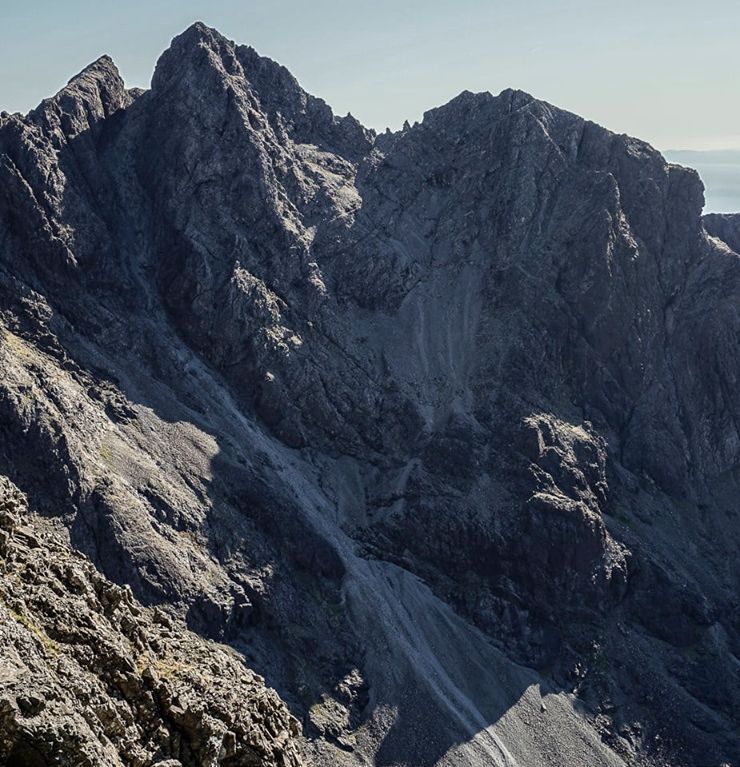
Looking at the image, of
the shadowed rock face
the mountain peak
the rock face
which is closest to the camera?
the rock face

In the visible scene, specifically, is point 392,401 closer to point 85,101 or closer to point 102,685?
point 85,101

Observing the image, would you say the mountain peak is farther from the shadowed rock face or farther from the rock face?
the rock face

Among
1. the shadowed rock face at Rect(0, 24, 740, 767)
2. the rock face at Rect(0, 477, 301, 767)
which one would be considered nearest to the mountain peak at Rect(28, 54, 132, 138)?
the shadowed rock face at Rect(0, 24, 740, 767)

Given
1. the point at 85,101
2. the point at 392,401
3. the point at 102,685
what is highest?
the point at 85,101

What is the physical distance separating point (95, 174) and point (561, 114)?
90568mm

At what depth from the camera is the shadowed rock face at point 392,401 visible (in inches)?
4732

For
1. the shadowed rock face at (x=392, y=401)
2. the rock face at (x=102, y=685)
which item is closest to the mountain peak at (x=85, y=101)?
the shadowed rock face at (x=392, y=401)

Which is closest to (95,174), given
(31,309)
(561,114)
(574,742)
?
(31,309)

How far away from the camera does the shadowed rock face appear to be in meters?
120

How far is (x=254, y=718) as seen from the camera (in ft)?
139

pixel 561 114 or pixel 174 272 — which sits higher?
pixel 561 114

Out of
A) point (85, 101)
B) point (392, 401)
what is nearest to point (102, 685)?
point (392, 401)

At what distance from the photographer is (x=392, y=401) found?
15588 cm

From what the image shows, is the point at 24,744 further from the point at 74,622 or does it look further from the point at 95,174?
the point at 95,174
